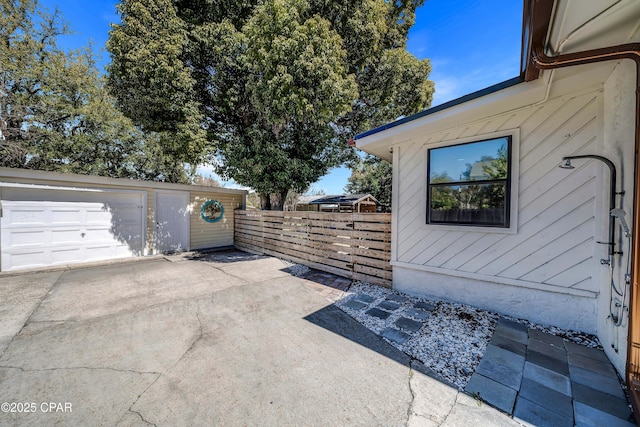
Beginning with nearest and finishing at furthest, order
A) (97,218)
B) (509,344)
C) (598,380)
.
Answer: (598,380)
(509,344)
(97,218)

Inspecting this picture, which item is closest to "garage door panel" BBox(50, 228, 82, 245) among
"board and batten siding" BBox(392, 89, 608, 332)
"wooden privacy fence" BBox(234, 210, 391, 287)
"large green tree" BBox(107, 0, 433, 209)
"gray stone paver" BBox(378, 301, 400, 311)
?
"large green tree" BBox(107, 0, 433, 209)

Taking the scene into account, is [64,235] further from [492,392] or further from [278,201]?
[492,392]

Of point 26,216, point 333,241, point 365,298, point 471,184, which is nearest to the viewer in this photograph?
point 471,184

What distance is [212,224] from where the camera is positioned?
876cm

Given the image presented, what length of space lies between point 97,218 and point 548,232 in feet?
32.4

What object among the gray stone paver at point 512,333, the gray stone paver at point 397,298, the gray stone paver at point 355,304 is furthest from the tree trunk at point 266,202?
the gray stone paver at point 512,333

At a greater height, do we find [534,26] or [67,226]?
[534,26]

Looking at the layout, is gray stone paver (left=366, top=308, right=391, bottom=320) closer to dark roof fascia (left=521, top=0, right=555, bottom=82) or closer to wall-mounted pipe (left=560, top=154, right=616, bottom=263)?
Answer: wall-mounted pipe (left=560, top=154, right=616, bottom=263)

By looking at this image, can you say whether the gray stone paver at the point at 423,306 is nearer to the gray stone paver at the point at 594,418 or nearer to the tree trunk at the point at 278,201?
the gray stone paver at the point at 594,418

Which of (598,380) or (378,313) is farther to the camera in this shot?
(378,313)

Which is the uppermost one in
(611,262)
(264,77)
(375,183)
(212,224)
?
(264,77)

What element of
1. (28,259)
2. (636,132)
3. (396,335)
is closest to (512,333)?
(396,335)

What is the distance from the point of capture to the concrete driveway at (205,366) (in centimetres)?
171

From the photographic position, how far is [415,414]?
1704 mm
